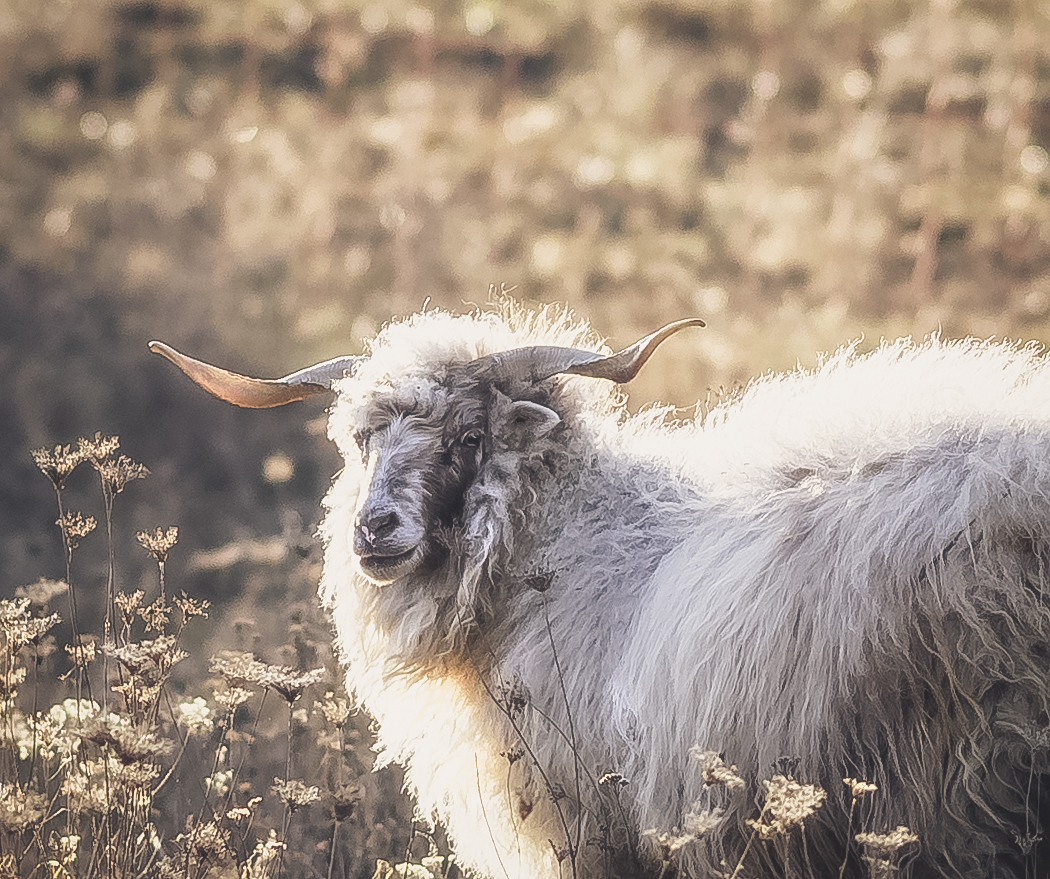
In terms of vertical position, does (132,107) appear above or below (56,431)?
above

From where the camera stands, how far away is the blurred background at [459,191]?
1027 cm

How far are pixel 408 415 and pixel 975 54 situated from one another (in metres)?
13.6

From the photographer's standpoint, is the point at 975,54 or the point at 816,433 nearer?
→ the point at 816,433

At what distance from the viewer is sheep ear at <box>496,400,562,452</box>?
3.79 metres

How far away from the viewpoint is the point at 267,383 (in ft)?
13.8

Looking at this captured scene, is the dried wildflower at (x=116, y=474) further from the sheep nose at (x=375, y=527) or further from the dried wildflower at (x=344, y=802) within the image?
the dried wildflower at (x=344, y=802)

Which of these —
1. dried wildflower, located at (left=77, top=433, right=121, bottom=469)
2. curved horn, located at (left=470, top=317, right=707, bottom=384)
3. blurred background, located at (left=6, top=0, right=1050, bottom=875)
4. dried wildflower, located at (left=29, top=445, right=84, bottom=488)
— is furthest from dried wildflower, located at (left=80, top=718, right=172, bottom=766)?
blurred background, located at (left=6, top=0, right=1050, bottom=875)

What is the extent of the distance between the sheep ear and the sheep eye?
0.06 metres

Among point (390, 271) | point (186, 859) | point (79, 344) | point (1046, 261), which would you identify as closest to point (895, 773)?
point (186, 859)

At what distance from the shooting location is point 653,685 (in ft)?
10.6

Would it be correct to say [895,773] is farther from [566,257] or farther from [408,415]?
[566,257]

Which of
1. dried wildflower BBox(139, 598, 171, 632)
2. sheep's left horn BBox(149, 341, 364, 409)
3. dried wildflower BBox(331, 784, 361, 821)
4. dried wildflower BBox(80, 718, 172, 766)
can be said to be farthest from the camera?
sheep's left horn BBox(149, 341, 364, 409)

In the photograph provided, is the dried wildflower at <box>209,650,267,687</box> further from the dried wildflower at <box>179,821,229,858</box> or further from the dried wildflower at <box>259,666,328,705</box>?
the dried wildflower at <box>179,821,229,858</box>

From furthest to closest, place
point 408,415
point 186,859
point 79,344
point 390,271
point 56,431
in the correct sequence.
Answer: point 390,271 → point 79,344 → point 56,431 → point 408,415 → point 186,859
